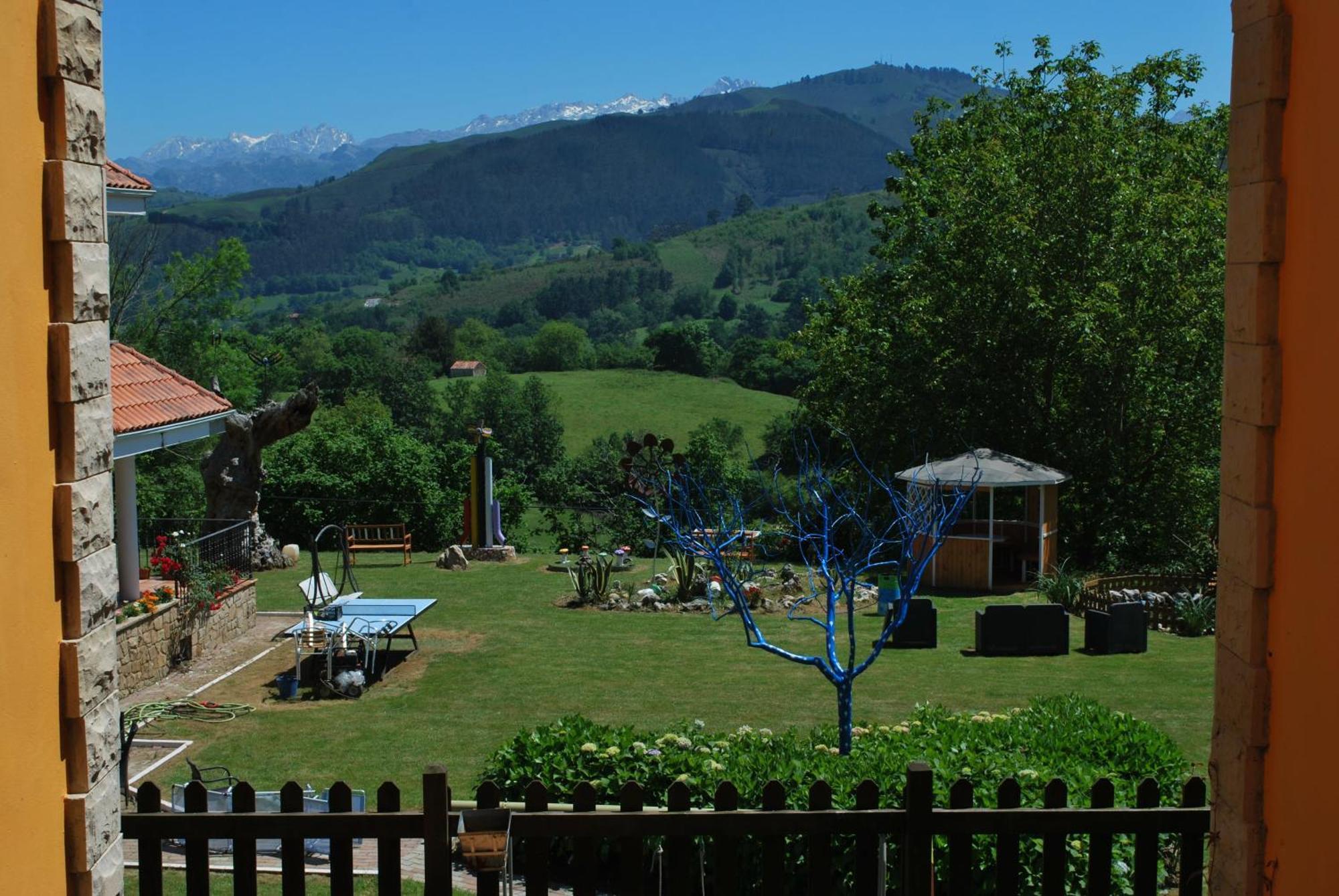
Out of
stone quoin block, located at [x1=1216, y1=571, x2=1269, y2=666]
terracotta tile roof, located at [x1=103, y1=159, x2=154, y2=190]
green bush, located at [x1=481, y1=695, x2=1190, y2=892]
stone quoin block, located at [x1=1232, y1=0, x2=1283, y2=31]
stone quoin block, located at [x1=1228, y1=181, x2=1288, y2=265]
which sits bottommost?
green bush, located at [x1=481, y1=695, x2=1190, y2=892]

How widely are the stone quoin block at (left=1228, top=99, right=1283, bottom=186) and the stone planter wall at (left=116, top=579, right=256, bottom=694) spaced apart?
40.7ft

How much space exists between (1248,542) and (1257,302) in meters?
0.85

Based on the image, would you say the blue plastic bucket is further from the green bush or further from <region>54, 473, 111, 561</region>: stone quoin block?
<region>54, 473, 111, 561</region>: stone quoin block

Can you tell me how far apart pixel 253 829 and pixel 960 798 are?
3199 millimetres

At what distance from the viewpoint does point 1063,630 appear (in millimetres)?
16906

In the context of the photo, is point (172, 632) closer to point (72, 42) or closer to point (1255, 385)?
point (72, 42)

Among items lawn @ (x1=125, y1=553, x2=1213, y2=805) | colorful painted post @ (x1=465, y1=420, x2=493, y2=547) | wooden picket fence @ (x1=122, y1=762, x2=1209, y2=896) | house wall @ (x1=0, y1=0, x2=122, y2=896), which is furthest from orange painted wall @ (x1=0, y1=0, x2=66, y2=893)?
colorful painted post @ (x1=465, y1=420, x2=493, y2=547)

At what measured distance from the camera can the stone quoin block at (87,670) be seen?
4.54 metres

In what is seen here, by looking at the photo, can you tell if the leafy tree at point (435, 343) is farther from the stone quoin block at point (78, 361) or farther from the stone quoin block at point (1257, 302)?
the stone quoin block at point (1257, 302)

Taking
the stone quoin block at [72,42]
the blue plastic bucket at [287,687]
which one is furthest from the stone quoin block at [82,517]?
the blue plastic bucket at [287,687]

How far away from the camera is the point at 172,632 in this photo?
15.8m

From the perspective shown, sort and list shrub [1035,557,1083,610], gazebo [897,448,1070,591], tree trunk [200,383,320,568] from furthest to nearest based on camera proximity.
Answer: tree trunk [200,383,320,568] → gazebo [897,448,1070,591] → shrub [1035,557,1083,610]

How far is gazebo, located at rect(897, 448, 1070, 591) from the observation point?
883 inches

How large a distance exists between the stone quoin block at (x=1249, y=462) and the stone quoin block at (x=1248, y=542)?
0.04 m
